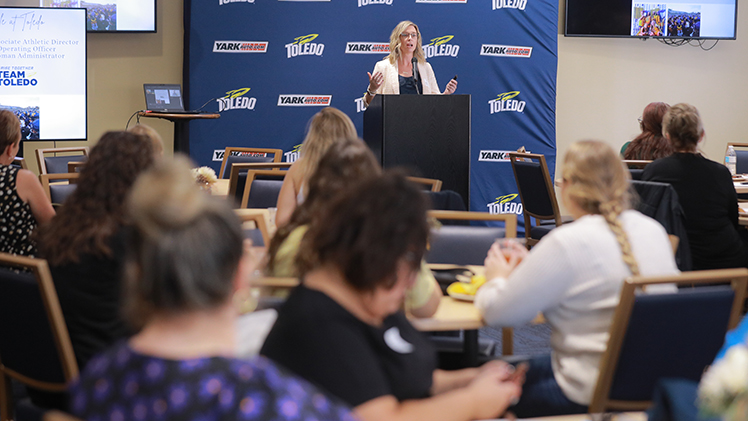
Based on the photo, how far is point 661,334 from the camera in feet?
5.70

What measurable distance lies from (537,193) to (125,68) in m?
4.19

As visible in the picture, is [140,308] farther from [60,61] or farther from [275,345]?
[60,61]

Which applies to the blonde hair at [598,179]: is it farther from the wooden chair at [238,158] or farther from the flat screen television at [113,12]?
the flat screen television at [113,12]

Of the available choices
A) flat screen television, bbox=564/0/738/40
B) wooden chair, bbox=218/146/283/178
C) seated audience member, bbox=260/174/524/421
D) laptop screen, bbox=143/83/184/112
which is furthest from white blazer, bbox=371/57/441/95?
seated audience member, bbox=260/174/524/421

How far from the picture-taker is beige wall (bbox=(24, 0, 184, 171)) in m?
6.87

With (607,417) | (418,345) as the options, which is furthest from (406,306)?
(607,417)

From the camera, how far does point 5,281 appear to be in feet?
5.91

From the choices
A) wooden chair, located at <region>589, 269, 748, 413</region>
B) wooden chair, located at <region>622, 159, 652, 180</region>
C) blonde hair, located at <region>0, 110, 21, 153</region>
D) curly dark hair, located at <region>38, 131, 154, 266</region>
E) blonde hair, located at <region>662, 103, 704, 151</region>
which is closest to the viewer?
wooden chair, located at <region>589, 269, 748, 413</region>

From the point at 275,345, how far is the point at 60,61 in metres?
5.93

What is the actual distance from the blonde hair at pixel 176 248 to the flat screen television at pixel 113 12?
622cm

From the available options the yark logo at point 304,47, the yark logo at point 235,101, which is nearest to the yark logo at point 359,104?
the yark logo at point 304,47

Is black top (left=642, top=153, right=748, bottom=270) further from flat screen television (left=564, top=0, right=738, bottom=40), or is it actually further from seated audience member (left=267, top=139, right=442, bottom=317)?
flat screen television (left=564, top=0, right=738, bottom=40)

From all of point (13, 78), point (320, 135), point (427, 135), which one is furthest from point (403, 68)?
point (13, 78)

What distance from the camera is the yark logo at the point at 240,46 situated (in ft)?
22.4
